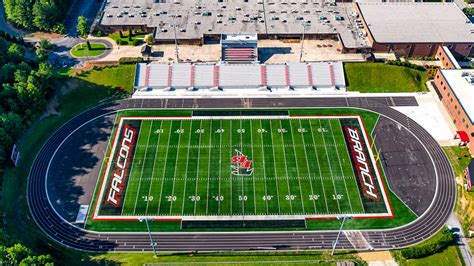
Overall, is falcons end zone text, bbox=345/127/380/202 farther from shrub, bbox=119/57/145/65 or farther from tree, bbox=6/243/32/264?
tree, bbox=6/243/32/264

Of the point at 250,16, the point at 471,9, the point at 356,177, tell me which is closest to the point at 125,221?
the point at 356,177

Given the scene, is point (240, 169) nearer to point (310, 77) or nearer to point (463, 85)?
point (310, 77)

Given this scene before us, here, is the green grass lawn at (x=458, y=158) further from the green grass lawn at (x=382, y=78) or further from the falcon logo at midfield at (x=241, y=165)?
the falcon logo at midfield at (x=241, y=165)

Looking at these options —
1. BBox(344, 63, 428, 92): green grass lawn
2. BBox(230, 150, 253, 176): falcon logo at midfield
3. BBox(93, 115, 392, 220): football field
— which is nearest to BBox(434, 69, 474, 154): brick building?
BBox(344, 63, 428, 92): green grass lawn

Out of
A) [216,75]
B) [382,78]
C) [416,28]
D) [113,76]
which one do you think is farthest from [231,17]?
[416,28]

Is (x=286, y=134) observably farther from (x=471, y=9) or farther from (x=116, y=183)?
(x=471, y=9)
